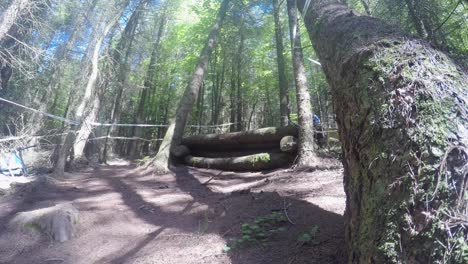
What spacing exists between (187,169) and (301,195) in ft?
17.3

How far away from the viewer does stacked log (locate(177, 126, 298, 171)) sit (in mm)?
7855

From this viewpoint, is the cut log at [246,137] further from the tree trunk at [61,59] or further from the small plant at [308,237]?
the tree trunk at [61,59]

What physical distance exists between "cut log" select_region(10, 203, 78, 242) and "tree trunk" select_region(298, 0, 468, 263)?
3.42 metres

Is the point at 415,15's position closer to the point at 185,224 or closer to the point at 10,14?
the point at 185,224

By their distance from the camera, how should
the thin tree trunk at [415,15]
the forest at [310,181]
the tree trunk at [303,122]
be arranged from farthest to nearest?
the tree trunk at [303,122], the thin tree trunk at [415,15], the forest at [310,181]

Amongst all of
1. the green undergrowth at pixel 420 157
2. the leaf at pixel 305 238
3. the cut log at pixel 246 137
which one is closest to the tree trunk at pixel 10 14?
the cut log at pixel 246 137

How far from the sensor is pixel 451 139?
1.44 m

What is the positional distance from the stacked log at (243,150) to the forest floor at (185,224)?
1451mm

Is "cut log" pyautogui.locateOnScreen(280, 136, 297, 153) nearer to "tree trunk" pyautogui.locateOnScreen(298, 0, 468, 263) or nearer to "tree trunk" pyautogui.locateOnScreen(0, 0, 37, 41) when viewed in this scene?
"tree trunk" pyautogui.locateOnScreen(298, 0, 468, 263)

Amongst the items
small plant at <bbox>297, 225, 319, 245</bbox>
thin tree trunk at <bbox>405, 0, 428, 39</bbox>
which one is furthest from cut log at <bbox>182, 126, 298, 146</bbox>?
small plant at <bbox>297, 225, 319, 245</bbox>

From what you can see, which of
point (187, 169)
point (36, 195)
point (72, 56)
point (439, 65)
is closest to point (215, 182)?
point (187, 169)

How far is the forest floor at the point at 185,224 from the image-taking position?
2802 millimetres

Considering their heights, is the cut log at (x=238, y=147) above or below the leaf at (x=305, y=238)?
above

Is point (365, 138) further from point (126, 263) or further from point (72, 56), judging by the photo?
point (72, 56)
